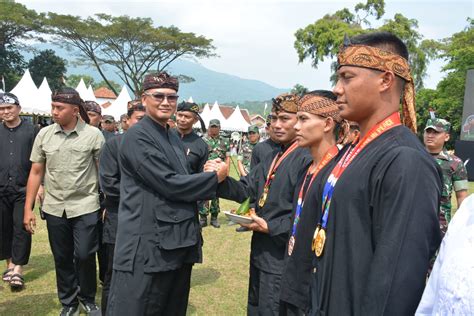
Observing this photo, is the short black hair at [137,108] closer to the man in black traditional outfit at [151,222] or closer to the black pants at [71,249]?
the black pants at [71,249]

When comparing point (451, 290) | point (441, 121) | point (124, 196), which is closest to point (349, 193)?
point (451, 290)

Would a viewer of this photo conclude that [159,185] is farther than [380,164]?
Yes

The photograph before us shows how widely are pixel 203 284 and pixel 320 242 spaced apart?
381 cm

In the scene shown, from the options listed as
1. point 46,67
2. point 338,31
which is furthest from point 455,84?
point 46,67

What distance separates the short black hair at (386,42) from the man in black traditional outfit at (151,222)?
1469 millimetres

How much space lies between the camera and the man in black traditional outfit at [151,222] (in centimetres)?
268

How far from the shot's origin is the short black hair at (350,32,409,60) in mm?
1710

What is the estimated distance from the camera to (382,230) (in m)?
1.43

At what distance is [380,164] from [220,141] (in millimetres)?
8327

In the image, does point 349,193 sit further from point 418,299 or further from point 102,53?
point 102,53

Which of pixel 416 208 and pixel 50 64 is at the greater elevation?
pixel 50 64

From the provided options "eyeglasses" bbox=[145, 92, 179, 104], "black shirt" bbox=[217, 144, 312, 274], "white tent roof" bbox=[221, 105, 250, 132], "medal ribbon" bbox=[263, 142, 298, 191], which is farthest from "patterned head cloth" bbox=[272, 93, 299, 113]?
"white tent roof" bbox=[221, 105, 250, 132]

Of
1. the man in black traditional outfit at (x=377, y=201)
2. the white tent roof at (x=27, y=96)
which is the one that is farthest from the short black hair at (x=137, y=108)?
the white tent roof at (x=27, y=96)

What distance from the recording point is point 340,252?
1586 mm
